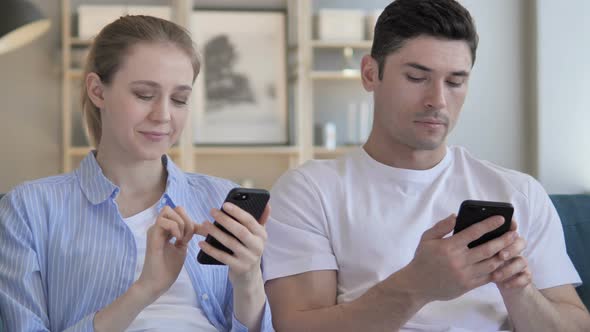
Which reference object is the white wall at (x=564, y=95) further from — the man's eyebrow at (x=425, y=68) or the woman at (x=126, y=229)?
the woman at (x=126, y=229)

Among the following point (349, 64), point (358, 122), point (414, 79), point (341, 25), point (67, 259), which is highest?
point (341, 25)

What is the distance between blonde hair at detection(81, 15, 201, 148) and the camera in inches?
65.2

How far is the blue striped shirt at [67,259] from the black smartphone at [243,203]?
23 cm

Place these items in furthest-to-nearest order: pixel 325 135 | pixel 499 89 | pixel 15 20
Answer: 1. pixel 499 89
2. pixel 325 135
3. pixel 15 20

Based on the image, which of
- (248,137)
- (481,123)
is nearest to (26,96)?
(248,137)

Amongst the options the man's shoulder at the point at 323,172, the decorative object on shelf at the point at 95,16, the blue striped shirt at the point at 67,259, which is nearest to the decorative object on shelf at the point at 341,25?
the decorative object on shelf at the point at 95,16

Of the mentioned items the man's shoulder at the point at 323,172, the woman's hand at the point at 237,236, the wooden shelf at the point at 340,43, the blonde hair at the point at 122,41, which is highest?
the wooden shelf at the point at 340,43

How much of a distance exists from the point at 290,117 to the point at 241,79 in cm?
41

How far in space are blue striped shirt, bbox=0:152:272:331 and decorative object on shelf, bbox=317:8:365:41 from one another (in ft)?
11.8

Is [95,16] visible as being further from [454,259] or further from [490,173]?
[454,259]

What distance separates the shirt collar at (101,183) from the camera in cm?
162

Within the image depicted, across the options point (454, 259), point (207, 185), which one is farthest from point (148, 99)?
point (454, 259)

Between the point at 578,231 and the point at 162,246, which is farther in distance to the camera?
the point at 578,231

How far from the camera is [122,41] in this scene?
5.44ft
